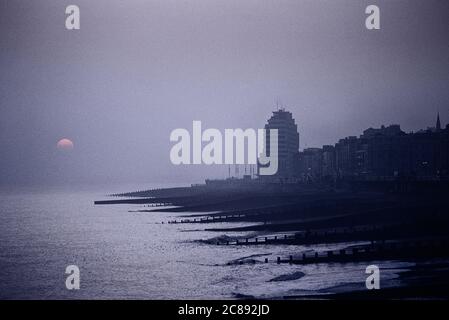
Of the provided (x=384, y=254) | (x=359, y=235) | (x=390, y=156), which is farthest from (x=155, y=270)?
(x=390, y=156)

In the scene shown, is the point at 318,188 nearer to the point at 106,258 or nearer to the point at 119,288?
the point at 106,258

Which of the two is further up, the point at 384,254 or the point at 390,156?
the point at 390,156

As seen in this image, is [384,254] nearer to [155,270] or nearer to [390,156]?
[155,270]

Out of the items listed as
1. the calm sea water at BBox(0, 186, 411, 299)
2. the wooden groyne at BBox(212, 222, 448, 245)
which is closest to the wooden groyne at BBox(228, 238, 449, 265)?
the calm sea water at BBox(0, 186, 411, 299)

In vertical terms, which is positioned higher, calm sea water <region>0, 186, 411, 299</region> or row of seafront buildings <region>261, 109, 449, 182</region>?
row of seafront buildings <region>261, 109, 449, 182</region>

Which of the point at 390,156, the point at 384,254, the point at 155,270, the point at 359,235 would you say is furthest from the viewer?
the point at 390,156

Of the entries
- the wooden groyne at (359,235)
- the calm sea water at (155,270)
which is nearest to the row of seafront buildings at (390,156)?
the wooden groyne at (359,235)

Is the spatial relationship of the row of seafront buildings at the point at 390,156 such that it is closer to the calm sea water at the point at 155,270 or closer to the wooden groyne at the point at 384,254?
the calm sea water at the point at 155,270

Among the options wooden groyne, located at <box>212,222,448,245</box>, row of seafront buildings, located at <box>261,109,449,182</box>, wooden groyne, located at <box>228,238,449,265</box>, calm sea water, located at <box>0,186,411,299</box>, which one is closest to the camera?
calm sea water, located at <box>0,186,411,299</box>

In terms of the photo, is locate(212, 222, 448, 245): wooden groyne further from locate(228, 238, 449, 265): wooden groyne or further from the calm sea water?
locate(228, 238, 449, 265): wooden groyne

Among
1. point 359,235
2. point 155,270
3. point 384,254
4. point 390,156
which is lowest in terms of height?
point 155,270

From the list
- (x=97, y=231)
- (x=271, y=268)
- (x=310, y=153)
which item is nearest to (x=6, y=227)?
(x=97, y=231)
